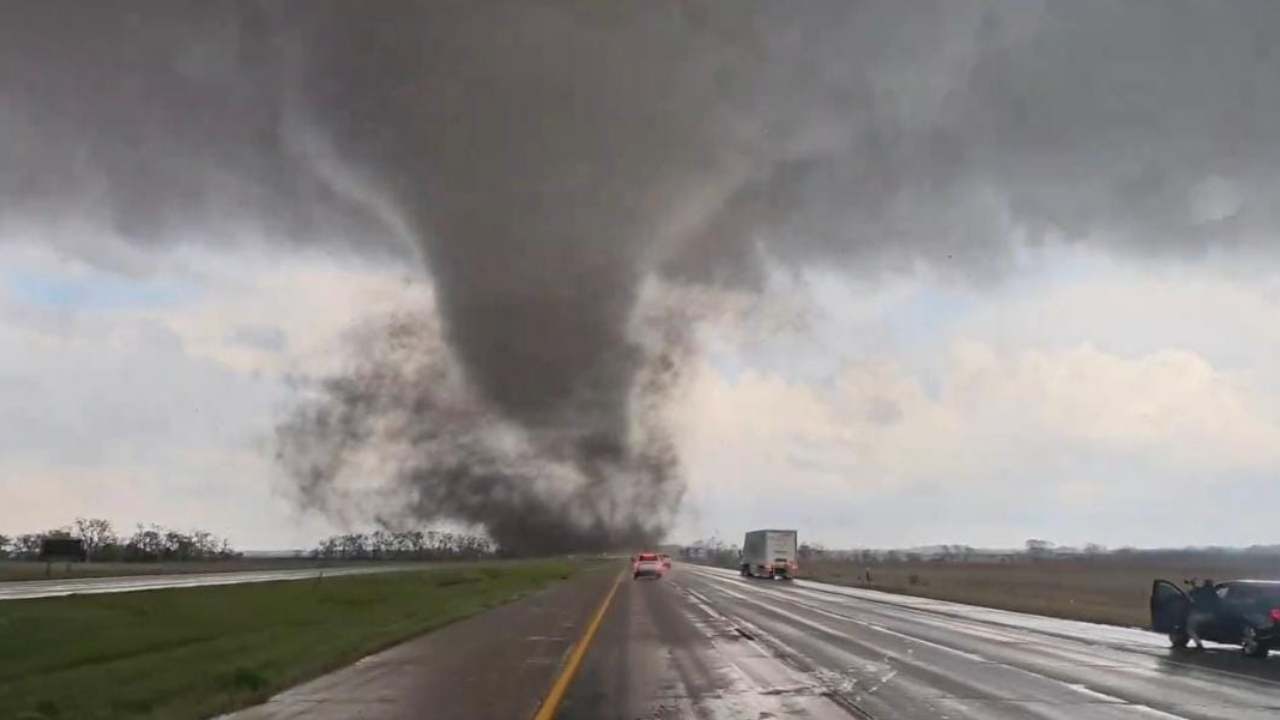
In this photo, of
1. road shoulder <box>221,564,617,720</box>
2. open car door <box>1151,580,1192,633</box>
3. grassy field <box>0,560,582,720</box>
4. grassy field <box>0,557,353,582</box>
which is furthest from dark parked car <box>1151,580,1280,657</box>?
grassy field <box>0,557,353,582</box>

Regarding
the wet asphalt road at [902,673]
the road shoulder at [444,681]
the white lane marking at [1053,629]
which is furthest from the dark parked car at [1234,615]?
the road shoulder at [444,681]

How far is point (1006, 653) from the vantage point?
2361 centimetres

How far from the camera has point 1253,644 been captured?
24.1 m

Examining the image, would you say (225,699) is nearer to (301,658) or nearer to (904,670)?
(301,658)

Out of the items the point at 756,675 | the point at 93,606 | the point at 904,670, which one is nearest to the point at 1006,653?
the point at 904,670

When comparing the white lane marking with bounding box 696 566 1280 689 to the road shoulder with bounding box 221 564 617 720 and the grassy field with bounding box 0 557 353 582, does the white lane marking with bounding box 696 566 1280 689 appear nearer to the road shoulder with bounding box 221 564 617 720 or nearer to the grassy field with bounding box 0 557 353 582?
the road shoulder with bounding box 221 564 617 720

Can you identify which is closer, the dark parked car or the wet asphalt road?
the wet asphalt road

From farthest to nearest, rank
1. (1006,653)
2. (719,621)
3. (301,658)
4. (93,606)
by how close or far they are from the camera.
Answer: (93,606) → (719,621) → (1006,653) → (301,658)

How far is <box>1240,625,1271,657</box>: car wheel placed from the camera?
945 inches

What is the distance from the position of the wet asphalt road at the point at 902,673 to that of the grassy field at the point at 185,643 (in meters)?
5.24

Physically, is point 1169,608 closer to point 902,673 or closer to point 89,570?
point 902,673

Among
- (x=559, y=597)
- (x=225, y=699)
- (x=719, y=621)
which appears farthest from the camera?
(x=559, y=597)

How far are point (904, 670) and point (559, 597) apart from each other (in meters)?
34.1

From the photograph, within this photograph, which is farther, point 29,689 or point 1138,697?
point 29,689
